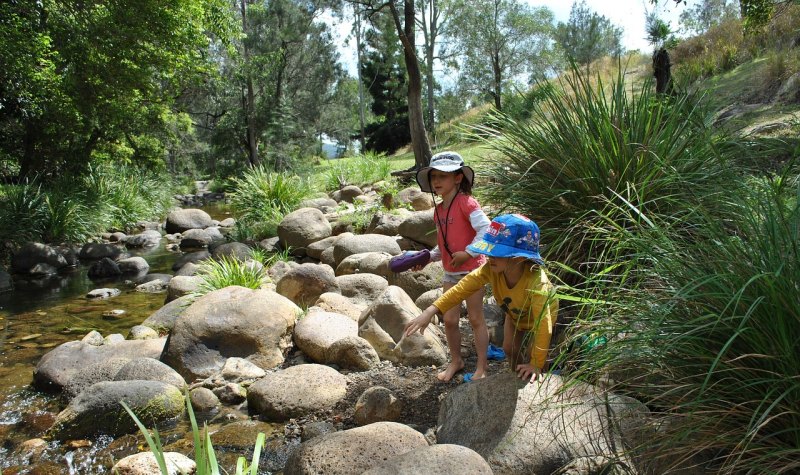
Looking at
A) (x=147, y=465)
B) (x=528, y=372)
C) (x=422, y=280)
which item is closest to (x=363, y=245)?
(x=422, y=280)

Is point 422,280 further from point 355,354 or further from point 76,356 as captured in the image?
point 76,356

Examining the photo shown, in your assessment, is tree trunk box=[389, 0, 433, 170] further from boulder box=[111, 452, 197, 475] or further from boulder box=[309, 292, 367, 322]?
boulder box=[111, 452, 197, 475]

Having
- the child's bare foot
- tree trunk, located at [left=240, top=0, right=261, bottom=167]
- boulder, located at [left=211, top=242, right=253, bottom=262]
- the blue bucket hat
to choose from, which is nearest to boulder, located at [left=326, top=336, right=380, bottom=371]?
the child's bare foot

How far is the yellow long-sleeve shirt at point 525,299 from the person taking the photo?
119 inches

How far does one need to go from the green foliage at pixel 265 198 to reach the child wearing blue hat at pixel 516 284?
1001 cm

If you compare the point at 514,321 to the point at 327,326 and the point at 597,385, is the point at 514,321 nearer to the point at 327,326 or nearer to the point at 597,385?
the point at 597,385

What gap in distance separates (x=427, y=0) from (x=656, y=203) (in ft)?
101

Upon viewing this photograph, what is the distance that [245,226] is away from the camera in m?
13.2

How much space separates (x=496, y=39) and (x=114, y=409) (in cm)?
3253

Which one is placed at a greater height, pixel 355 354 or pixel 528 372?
pixel 528 372

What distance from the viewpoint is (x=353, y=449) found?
9.93 ft

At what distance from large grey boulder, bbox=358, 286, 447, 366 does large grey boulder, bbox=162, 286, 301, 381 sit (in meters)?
0.88

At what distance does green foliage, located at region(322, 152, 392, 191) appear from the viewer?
17359 millimetres

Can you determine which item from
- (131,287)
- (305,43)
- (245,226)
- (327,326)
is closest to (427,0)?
(305,43)
